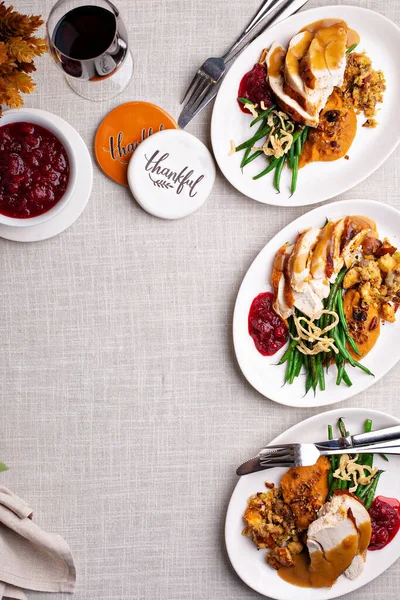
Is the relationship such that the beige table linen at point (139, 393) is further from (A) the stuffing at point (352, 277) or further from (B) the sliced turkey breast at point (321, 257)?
(A) the stuffing at point (352, 277)

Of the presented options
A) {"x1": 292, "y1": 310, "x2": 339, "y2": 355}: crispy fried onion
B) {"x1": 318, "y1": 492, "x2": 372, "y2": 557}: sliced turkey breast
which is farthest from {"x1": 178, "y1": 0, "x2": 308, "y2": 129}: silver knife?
{"x1": 318, "y1": 492, "x2": 372, "y2": 557}: sliced turkey breast

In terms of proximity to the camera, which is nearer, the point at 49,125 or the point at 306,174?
the point at 49,125

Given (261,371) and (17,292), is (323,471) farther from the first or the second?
(17,292)

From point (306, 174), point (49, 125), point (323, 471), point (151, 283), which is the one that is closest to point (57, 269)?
point (151, 283)

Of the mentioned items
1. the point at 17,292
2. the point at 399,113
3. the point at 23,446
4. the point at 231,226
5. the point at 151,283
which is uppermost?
the point at 399,113

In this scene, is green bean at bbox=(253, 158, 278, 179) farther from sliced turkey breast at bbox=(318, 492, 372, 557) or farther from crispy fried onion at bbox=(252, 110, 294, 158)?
sliced turkey breast at bbox=(318, 492, 372, 557)

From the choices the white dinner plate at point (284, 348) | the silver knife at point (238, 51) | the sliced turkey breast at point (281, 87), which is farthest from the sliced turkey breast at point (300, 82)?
the white dinner plate at point (284, 348)

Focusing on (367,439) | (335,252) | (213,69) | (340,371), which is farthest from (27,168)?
(367,439)
